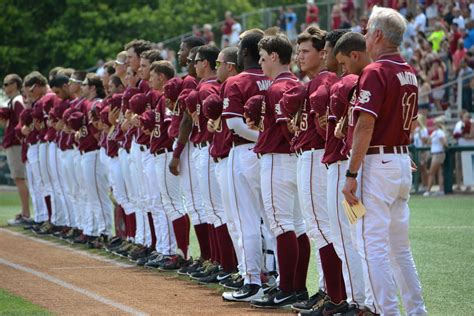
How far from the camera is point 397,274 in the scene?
7.96m

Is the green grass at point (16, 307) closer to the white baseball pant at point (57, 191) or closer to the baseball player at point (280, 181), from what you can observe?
the baseball player at point (280, 181)

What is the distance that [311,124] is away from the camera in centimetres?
900

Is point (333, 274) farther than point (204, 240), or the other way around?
point (204, 240)

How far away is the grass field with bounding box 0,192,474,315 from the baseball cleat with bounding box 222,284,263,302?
2.08 ft

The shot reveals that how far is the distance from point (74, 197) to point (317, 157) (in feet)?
27.1

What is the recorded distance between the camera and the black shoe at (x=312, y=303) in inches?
350

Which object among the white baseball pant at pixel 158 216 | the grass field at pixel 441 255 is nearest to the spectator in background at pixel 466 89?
the grass field at pixel 441 255

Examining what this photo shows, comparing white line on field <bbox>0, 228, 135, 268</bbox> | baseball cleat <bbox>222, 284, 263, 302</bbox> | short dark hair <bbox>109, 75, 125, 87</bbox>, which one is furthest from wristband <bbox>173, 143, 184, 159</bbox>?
short dark hair <bbox>109, 75, 125, 87</bbox>

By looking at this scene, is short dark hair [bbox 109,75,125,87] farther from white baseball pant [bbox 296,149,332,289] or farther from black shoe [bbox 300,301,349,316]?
black shoe [bbox 300,301,349,316]

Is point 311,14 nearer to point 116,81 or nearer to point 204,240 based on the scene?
point 116,81

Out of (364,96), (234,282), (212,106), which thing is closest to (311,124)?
(364,96)

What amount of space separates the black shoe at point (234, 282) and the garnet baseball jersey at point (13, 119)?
9379 millimetres

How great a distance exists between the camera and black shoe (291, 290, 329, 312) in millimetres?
8893

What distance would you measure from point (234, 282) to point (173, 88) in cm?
251
